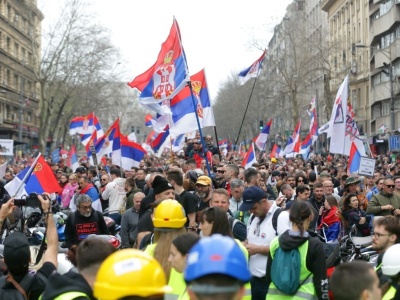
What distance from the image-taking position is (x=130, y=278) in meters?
2.86

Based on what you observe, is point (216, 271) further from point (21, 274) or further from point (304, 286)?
point (304, 286)

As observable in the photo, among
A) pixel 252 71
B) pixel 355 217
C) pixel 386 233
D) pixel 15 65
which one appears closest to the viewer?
pixel 386 233

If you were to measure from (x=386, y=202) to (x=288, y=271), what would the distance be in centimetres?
594

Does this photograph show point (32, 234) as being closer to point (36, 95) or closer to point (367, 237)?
point (367, 237)

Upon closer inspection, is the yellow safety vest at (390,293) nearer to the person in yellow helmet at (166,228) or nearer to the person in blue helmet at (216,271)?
the person in yellow helmet at (166,228)

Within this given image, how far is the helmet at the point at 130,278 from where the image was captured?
9.39 feet

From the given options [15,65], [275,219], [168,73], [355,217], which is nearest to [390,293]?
[275,219]

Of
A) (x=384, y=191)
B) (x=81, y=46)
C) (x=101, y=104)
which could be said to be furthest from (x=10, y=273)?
(x=101, y=104)

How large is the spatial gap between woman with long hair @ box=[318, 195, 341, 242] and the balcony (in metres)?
45.4

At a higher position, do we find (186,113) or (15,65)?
(15,65)

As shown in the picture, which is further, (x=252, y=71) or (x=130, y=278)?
(x=252, y=71)

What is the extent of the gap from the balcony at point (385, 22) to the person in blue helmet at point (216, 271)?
5321cm

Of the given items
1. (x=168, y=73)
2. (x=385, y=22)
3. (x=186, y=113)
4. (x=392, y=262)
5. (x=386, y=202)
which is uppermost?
(x=385, y=22)

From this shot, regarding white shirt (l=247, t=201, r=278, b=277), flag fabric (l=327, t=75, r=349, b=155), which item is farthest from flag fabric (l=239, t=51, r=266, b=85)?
white shirt (l=247, t=201, r=278, b=277)
